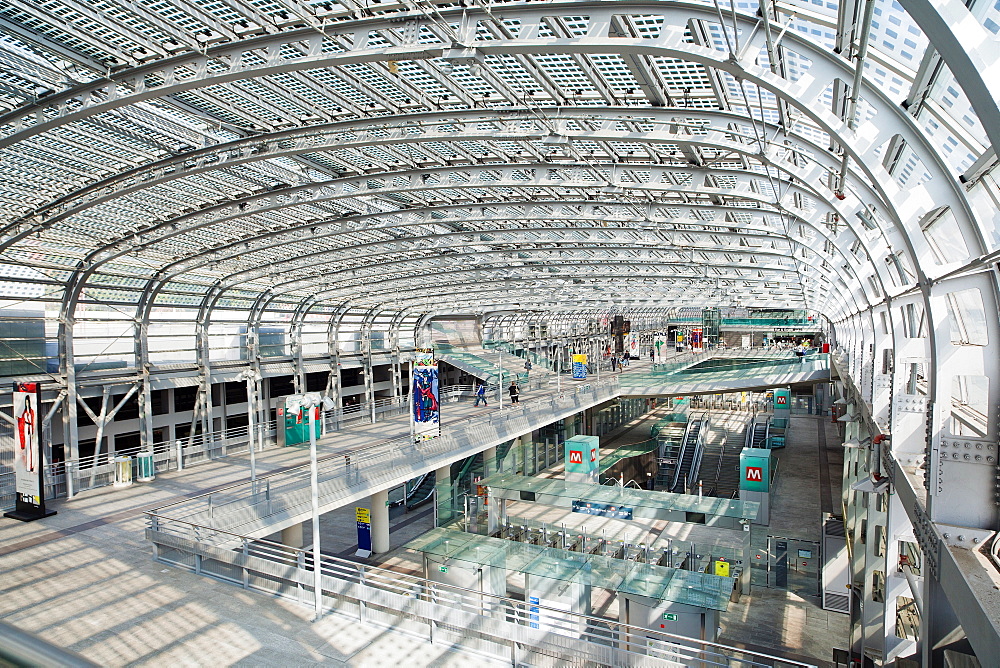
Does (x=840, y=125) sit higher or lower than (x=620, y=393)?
higher

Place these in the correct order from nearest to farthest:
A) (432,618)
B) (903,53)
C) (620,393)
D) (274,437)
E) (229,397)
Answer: (903,53), (432,618), (274,437), (229,397), (620,393)

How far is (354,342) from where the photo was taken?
140ft

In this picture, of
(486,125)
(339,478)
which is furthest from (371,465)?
(486,125)

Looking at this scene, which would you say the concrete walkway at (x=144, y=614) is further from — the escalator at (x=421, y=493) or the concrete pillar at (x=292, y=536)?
the escalator at (x=421, y=493)

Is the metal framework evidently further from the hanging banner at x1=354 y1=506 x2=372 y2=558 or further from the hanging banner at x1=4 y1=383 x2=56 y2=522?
the hanging banner at x1=354 y1=506 x2=372 y2=558

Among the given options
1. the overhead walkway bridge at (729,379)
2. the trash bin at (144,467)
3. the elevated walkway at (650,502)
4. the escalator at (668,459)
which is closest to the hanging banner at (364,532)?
the elevated walkway at (650,502)

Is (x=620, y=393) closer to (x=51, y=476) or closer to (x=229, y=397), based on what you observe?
(x=229, y=397)

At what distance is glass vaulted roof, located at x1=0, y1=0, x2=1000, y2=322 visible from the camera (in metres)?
7.07

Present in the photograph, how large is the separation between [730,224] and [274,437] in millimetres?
22706

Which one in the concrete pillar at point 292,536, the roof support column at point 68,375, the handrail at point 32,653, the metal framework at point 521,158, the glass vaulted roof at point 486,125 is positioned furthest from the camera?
the roof support column at point 68,375

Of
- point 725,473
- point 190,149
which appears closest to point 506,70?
point 190,149

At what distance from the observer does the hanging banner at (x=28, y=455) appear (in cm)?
1589

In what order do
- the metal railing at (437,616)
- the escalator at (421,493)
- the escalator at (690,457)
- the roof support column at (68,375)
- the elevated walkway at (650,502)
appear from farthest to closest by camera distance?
the escalator at (690,457) < the escalator at (421,493) < the elevated walkway at (650,502) < the roof support column at (68,375) < the metal railing at (437,616)

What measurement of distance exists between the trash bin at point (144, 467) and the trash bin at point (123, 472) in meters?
0.70
